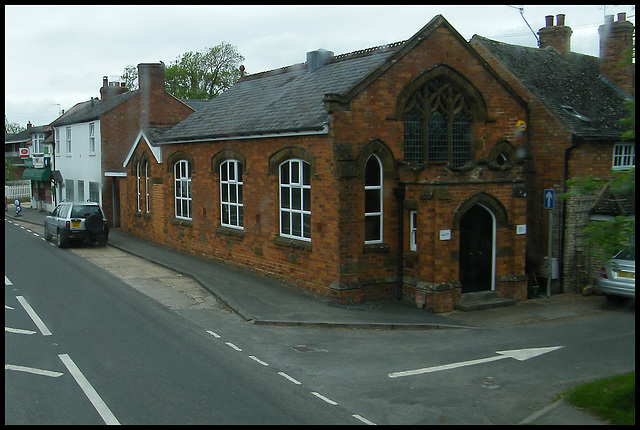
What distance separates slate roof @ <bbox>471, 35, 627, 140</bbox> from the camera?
1756cm

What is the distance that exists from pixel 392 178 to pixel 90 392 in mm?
9168

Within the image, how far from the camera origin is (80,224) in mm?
23875

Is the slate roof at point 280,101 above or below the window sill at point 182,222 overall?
above

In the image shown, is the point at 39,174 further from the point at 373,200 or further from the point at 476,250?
the point at 476,250

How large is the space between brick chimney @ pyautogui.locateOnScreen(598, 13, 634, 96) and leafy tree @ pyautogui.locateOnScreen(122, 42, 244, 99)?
46.7 meters

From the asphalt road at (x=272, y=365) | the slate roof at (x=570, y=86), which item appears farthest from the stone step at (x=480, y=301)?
the slate roof at (x=570, y=86)

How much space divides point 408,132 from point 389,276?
147 inches

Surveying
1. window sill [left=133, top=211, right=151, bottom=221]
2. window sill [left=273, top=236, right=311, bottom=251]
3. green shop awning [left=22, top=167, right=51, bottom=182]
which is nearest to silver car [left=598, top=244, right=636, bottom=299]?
window sill [left=273, top=236, right=311, bottom=251]

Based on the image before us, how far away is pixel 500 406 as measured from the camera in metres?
8.01

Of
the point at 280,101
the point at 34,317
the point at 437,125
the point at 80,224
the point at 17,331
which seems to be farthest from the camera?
the point at 80,224

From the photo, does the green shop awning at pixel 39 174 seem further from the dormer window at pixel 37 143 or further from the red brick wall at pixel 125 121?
the red brick wall at pixel 125 121

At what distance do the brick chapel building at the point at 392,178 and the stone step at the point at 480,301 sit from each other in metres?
0.20

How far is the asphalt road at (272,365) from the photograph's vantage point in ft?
25.2

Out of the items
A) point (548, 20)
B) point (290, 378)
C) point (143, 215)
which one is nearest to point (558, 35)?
point (548, 20)
